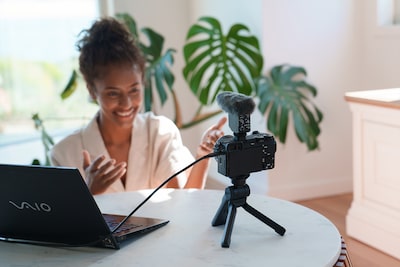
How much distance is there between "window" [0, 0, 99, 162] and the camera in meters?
4.08

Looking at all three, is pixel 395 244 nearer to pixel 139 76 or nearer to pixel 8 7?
pixel 139 76

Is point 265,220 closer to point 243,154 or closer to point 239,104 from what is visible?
point 243,154

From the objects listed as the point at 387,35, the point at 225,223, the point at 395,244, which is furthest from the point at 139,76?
the point at 387,35

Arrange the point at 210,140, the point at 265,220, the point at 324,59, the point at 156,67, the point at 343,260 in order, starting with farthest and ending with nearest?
the point at 324,59 → the point at 156,67 → the point at 210,140 → the point at 265,220 → the point at 343,260

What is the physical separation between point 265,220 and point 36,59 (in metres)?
3.05

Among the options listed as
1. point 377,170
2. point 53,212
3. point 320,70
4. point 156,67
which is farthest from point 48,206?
point 320,70

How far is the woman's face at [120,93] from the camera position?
2.21 meters

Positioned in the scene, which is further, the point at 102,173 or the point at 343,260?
the point at 102,173

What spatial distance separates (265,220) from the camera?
55.9 inches

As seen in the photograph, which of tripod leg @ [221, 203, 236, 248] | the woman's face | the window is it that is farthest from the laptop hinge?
the window

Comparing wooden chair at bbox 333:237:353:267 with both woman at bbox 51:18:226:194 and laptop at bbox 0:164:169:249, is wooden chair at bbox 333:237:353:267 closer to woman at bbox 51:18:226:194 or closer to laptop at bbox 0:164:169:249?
laptop at bbox 0:164:169:249

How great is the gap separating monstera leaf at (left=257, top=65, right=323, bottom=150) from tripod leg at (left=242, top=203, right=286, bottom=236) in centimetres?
214

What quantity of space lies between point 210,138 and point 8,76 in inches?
99.0

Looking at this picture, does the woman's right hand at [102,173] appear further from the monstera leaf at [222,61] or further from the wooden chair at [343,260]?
the monstera leaf at [222,61]
